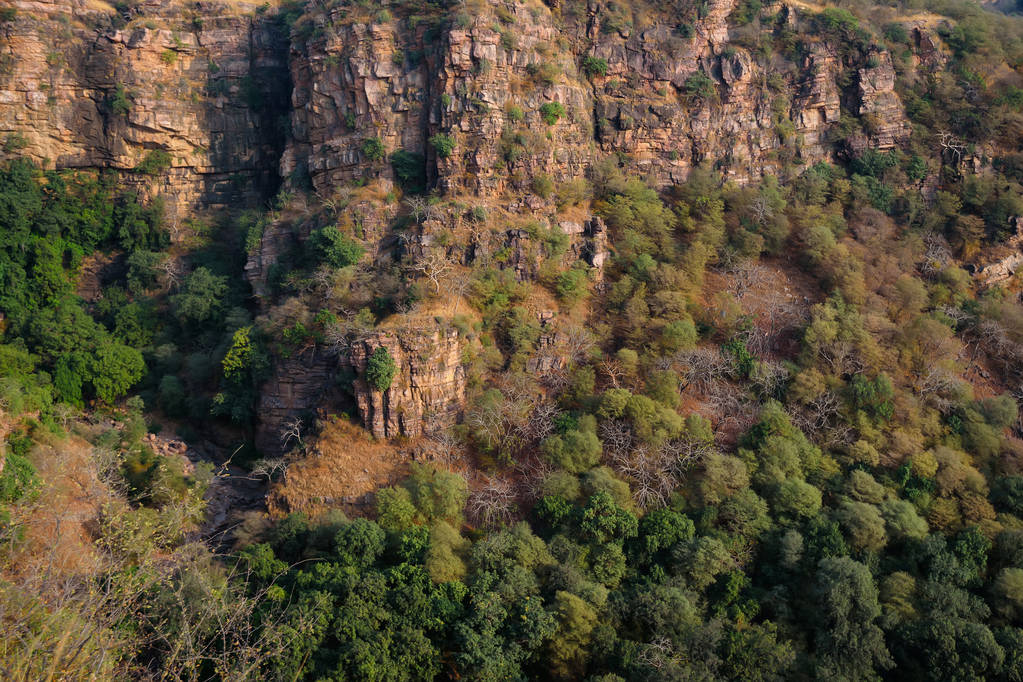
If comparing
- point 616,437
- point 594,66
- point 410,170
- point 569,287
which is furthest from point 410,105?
point 616,437

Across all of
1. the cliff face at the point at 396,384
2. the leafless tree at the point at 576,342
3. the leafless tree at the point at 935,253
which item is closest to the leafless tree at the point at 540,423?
the cliff face at the point at 396,384

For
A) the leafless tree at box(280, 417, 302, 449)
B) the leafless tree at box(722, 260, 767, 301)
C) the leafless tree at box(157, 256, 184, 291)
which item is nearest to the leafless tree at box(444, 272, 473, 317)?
the leafless tree at box(280, 417, 302, 449)

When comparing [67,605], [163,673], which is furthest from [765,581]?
[67,605]

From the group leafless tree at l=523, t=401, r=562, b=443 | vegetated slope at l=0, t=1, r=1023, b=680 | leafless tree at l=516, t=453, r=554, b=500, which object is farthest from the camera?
leafless tree at l=523, t=401, r=562, b=443

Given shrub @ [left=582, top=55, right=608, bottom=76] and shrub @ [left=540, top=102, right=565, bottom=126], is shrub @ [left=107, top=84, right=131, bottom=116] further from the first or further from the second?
shrub @ [left=582, top=55, right=608, bottom=76]

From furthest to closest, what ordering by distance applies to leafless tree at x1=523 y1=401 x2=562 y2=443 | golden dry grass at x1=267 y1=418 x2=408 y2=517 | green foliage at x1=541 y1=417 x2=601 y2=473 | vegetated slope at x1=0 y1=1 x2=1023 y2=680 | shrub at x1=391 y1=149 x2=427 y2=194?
shrub at x1=391 y1=149 x2=427 y2=194, leafless tree at x1=523 y1=401 x2=562 y2=443, green foliage at x1=541 y1=417 x2=601 y2=473, golden dry grass at x1=267 y1=418 x2=408 y2=517, vegetated slope at x1=0 y1=1 x2=1023 y2=680

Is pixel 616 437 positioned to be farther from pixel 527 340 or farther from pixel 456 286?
pixel 456 286

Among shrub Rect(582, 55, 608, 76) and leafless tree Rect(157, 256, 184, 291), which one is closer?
leafless tree Rect(157, 256, 184, 291)
